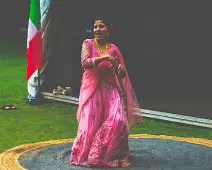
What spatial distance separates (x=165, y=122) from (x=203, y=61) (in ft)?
17.1

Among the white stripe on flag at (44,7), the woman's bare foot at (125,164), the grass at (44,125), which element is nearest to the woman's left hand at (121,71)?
the woman's bare foot at (125,164)

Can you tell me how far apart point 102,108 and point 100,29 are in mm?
907

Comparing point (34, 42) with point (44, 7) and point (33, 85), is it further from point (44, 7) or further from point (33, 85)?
point (33, 85)

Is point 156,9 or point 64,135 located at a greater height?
point 156,9

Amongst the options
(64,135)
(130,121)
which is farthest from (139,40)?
(130,121)

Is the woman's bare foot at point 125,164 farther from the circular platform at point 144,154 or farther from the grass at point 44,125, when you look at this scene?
the grass at point 44,125

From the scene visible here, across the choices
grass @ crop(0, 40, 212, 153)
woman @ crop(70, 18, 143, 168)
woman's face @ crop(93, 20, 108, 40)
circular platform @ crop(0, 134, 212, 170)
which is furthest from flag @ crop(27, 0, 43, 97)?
woman's face @ crop(93, 20, 108, 40)

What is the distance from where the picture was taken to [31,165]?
698 cm

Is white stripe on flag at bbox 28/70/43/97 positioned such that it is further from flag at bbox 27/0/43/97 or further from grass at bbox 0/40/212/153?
grass at bbox 0/40/212/153

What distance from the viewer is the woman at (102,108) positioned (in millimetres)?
6859

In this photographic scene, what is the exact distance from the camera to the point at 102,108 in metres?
7.11

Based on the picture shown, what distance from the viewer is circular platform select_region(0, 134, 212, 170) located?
272 inches

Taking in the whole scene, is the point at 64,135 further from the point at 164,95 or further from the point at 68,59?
the point at 68,59

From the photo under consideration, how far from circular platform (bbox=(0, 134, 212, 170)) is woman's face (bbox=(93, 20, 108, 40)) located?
1.49 metres
